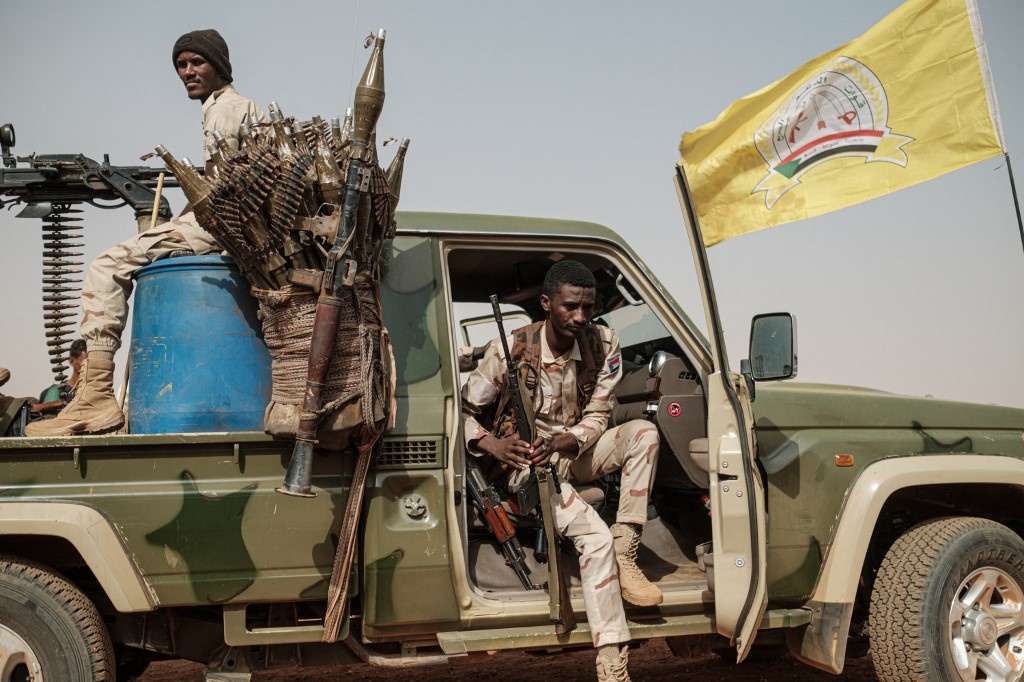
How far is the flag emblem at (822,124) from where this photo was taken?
4238mm

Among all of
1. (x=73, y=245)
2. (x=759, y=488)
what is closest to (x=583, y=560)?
(x=759, y=488)

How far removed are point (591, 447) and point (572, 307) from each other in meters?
0.64

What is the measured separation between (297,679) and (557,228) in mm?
3325

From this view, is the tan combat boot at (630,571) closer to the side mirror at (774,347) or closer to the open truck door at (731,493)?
the open truck door at (731,493)

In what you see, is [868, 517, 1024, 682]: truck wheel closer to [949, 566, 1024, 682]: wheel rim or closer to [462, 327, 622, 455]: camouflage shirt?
[949, 566, 1024, 682]: wheel rim

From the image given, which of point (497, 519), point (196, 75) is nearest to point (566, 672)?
point (497, 519)

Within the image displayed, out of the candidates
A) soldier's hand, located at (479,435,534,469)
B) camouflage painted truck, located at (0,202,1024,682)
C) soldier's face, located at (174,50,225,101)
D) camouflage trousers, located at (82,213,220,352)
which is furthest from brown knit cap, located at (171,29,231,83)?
soldier's hand, located at (479,435,534,469)

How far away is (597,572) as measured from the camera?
346cm

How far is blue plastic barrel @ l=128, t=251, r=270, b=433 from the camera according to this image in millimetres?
3215

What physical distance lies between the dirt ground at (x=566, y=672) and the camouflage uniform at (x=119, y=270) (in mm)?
2321

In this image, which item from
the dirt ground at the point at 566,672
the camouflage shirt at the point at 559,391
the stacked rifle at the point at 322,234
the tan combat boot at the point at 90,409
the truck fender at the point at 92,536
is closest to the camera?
the truck fender at the point at 92,536

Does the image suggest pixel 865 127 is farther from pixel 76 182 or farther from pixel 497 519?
pixel 76 182

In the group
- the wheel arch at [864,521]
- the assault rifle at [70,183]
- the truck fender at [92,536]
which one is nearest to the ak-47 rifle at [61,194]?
the assault rifle at [70,183]

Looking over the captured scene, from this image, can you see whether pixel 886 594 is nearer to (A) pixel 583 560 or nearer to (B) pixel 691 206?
(A) pixel 583 560
